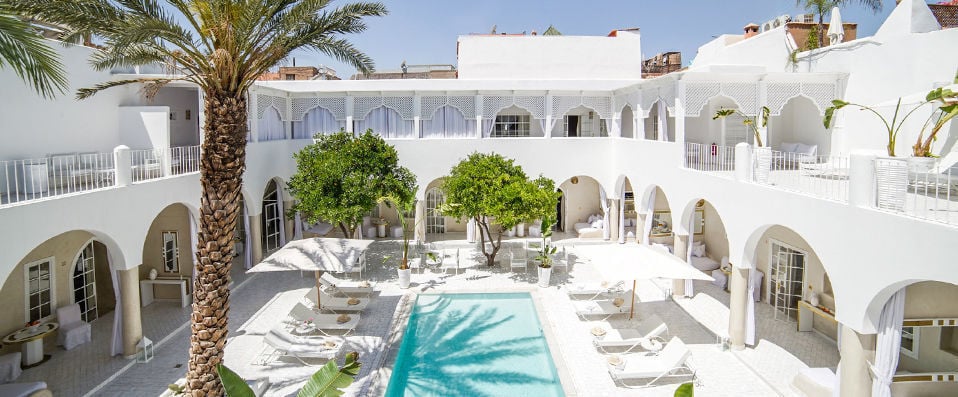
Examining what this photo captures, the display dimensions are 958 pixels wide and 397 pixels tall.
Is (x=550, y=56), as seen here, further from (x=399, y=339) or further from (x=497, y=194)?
(x=399, y=339)

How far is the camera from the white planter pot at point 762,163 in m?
11.6

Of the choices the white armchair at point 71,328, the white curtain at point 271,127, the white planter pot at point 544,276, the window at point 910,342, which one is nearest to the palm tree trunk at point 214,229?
the white armchair at point 71,328

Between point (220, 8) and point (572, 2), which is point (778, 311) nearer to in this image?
point (220, 8)

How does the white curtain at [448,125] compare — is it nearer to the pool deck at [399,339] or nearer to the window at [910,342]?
the pool deck at [399,339]

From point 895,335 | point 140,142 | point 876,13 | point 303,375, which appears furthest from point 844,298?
point 140,142

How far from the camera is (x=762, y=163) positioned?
11.7 meters

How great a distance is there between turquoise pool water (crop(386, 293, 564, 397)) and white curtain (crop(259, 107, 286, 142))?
8.99 meters

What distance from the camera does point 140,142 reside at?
16828 mm

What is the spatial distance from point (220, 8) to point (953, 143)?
1504 centimetres

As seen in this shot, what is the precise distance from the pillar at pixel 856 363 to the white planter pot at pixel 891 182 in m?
2.14

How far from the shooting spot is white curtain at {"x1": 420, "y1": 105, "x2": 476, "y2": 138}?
22.4 meters

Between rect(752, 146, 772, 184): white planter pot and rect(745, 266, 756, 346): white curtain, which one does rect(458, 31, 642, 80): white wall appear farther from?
rect(745, 266, 756, 346): white curtain

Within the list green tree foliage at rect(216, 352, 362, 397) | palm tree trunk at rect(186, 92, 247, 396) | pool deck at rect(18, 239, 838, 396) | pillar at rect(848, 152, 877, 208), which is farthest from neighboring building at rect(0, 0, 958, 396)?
green tree foliage at rect(216, 352, 362, 397)

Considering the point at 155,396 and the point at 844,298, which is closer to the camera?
the point at 844,298
